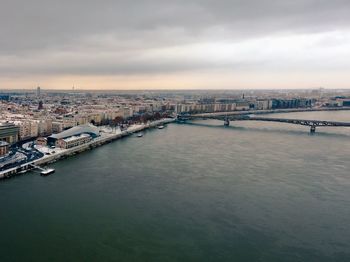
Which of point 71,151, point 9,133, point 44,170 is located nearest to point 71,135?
point 71,151

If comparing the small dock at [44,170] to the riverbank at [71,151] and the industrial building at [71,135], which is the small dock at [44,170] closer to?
the riverbank at [71,151]

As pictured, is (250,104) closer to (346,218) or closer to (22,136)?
(22,136)

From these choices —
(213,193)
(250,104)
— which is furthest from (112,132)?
(250,104)

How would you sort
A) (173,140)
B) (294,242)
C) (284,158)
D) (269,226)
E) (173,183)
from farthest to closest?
(173,140)
(284,158)
(173,183)
(269,226)
(294,242)

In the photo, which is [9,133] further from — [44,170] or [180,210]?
[180,210]

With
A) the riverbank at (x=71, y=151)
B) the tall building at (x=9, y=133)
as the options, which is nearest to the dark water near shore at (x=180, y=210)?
the riverbank at (x=71, y=151)

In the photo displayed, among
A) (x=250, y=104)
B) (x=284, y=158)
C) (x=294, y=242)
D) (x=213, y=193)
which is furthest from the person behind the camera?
(x=250, y=104)

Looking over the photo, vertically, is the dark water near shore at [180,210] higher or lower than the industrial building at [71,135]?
lower

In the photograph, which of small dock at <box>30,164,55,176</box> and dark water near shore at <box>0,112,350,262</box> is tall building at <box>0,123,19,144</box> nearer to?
dark water near shore at <box>0,112,350,262</box>
